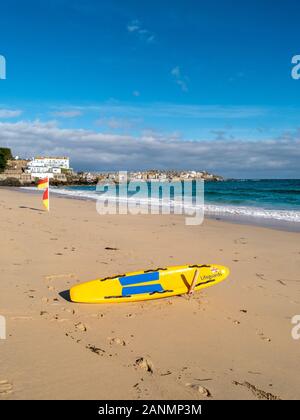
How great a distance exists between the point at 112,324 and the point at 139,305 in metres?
0.78

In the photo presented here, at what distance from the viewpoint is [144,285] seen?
5.34 m

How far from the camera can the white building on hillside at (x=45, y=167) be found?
298ft

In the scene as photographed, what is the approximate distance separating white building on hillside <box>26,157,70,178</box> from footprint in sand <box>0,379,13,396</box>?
80.7 m

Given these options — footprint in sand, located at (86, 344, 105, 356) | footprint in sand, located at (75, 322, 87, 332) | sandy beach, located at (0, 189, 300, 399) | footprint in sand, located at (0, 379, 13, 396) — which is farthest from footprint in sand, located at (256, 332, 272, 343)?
footprint in sand, located at (0, 379, 13, 396)

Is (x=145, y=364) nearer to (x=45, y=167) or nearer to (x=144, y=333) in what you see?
(x=144, y=333)

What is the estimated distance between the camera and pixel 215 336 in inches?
169

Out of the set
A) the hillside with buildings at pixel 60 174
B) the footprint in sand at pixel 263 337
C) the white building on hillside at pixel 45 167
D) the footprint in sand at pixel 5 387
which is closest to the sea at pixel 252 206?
the footprint in sand at pixel 263 337

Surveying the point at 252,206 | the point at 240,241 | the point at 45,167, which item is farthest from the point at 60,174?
the point at 240,241

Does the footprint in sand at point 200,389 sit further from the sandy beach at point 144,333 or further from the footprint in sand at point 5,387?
the footprint in sand at point 5,387

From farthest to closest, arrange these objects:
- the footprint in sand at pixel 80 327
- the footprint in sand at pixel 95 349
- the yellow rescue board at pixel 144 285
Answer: the yellow rescue board at pixel 144 285, the footprint in sand at pixel 80 327, the footprint in sand at pixel 95 349

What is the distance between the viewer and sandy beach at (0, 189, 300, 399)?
10.4 feet

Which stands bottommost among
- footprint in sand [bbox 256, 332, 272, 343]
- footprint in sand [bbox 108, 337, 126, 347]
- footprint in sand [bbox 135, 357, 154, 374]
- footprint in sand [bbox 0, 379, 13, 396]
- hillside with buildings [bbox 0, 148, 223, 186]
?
footprint in sand [bbox 256, 332, 272, 343]

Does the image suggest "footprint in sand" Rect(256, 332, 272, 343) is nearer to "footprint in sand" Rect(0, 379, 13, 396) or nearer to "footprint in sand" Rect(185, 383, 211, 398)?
"footprint in sand" Rect(185, 383, 211, 398)
